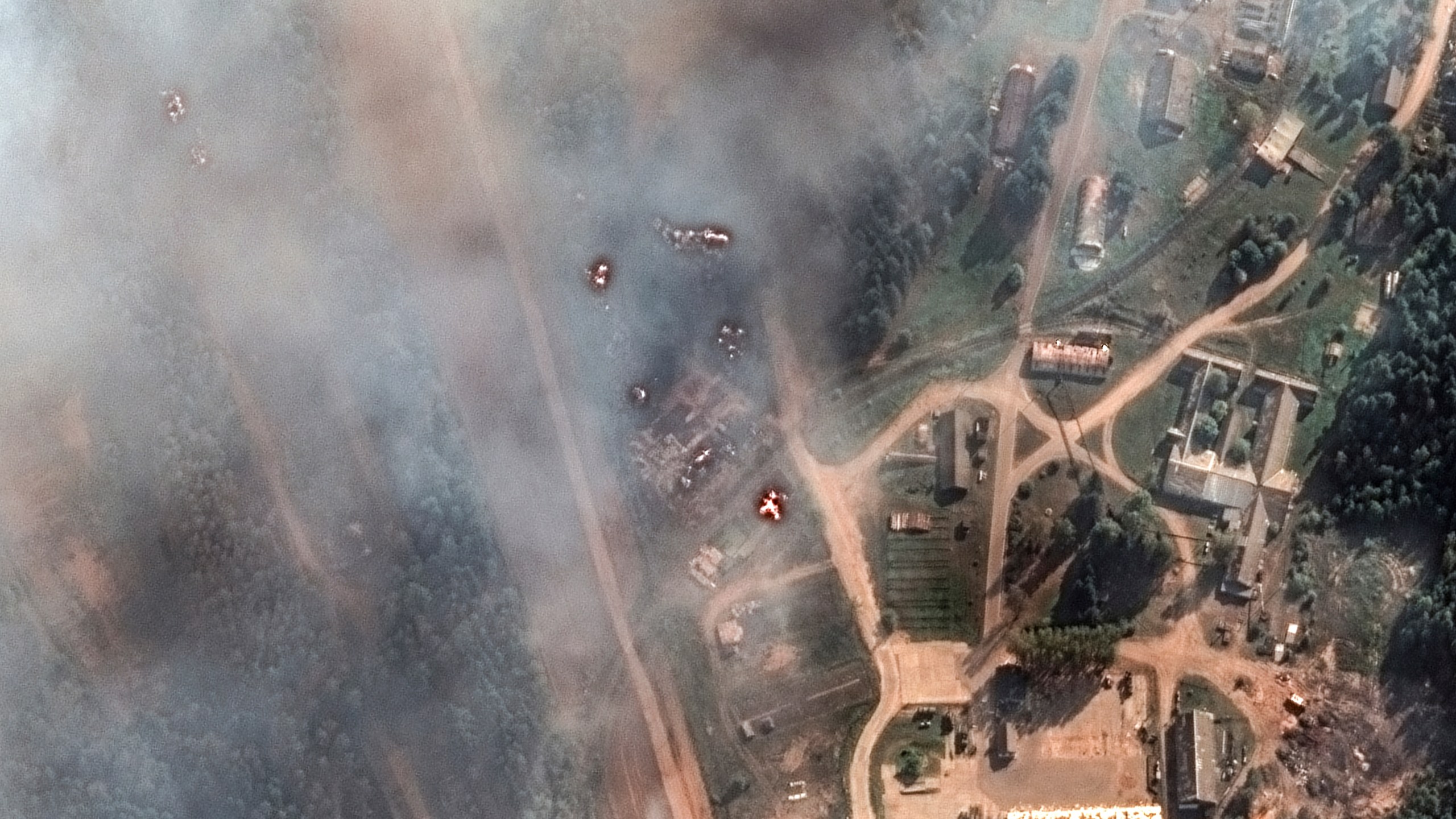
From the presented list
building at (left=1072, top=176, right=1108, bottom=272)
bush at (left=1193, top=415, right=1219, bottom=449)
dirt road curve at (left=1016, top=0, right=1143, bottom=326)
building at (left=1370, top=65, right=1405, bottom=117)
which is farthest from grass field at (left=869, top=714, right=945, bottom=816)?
building at (left=1370, top=65, right=1405, bottom=117)

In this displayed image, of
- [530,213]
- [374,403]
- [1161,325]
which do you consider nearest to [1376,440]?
[1161,325]

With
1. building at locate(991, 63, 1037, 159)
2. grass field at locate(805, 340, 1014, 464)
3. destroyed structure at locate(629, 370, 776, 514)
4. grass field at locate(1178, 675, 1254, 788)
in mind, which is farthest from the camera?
building at locate(991, 63, 1037, 159)

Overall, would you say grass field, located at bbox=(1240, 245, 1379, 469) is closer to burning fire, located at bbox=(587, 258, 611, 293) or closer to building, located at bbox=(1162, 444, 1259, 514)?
building, located at bbox=(1162, 444, 1259, 514)

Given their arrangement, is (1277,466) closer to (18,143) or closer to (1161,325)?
(1161,325)

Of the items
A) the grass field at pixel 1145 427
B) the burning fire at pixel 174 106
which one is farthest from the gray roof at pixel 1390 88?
the burning fire at pixel 174 106

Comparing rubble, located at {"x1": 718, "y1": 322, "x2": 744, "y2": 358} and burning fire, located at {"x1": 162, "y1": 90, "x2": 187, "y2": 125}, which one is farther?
burning fire, located at {"x1": 162, "y1": 90, "x2": 187, "y2": 125}
